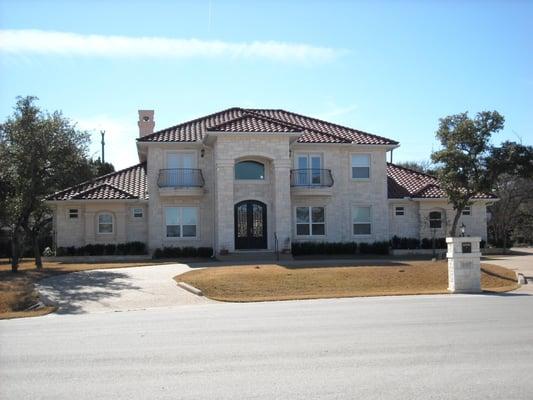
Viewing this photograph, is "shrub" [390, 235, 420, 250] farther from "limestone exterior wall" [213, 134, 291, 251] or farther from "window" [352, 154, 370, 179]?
"limestone exterior wall" [213, 134, 291, 251]

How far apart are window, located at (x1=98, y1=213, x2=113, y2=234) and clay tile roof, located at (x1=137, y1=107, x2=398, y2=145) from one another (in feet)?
16.7

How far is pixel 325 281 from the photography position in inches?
843

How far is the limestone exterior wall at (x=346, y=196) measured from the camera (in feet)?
113

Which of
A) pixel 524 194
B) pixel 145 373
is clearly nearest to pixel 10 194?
pixel 145 373

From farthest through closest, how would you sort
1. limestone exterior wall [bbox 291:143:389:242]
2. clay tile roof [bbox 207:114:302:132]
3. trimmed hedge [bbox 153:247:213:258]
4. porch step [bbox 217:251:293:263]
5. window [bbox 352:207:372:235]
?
Result: window [bbox 352:207:372:235], limestone exterior wall [bbox 291:143:389:242], trimmed hedge [bbox 153:247:213:258], clay tile roof [bbox 207:114:302:132], porch step [bbox 217:251:293:263]

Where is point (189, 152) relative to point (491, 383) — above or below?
above

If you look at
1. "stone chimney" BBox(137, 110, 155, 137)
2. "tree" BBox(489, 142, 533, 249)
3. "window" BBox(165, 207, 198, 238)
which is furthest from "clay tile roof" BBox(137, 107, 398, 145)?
"tree" BBox(489, 142, 533, 249)

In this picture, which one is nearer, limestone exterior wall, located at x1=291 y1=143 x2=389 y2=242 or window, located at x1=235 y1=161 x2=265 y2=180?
window, located at x1=235 y1=161 x2=265 y2=180

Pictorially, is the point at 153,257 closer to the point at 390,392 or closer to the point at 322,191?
the point at 322,191

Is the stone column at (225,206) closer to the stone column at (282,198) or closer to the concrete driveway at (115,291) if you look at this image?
the stone column at (282,198)

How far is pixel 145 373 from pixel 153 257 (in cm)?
2512

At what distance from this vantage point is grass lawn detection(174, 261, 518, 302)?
19653mm

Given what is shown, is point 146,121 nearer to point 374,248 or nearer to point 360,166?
point 360,166

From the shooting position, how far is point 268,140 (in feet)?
102
